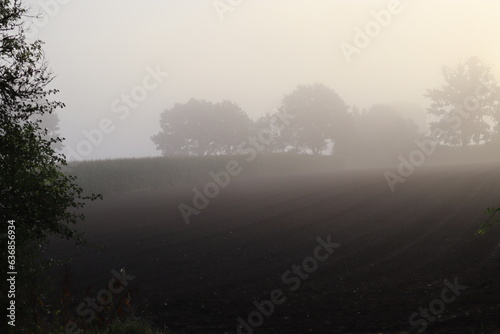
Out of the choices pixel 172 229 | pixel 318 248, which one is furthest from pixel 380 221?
pixel 172 229

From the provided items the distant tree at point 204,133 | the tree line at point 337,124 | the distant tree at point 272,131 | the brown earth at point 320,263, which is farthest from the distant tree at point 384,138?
the brown earth at point 320,263

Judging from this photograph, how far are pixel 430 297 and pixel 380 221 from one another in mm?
8342

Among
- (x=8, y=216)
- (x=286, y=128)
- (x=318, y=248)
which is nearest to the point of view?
(x=8, y=216)

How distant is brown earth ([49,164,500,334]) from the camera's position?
9312mm

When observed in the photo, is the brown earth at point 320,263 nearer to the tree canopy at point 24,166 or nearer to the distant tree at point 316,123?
the tree canopy at point 24,166

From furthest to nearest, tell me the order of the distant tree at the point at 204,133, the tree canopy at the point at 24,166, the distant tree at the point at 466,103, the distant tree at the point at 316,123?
1. the distant tree at the point at 204,133
2. the distant tree at the point at 316,123
3. the distant tree at the point at 466,103
4. the tree canopy at the point at 24,166

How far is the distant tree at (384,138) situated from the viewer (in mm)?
78562

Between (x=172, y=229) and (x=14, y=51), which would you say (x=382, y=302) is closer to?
(x=14, y=51)

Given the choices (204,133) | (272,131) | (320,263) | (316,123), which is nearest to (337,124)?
(316,123)

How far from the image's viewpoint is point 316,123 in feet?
273

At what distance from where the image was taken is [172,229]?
64.2 feet

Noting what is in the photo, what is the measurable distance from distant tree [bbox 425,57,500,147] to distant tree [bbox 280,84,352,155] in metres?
19.3

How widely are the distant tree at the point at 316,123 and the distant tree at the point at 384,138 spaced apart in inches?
138

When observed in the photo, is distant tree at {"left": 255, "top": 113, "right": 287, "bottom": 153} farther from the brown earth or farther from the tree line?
the brown earth
